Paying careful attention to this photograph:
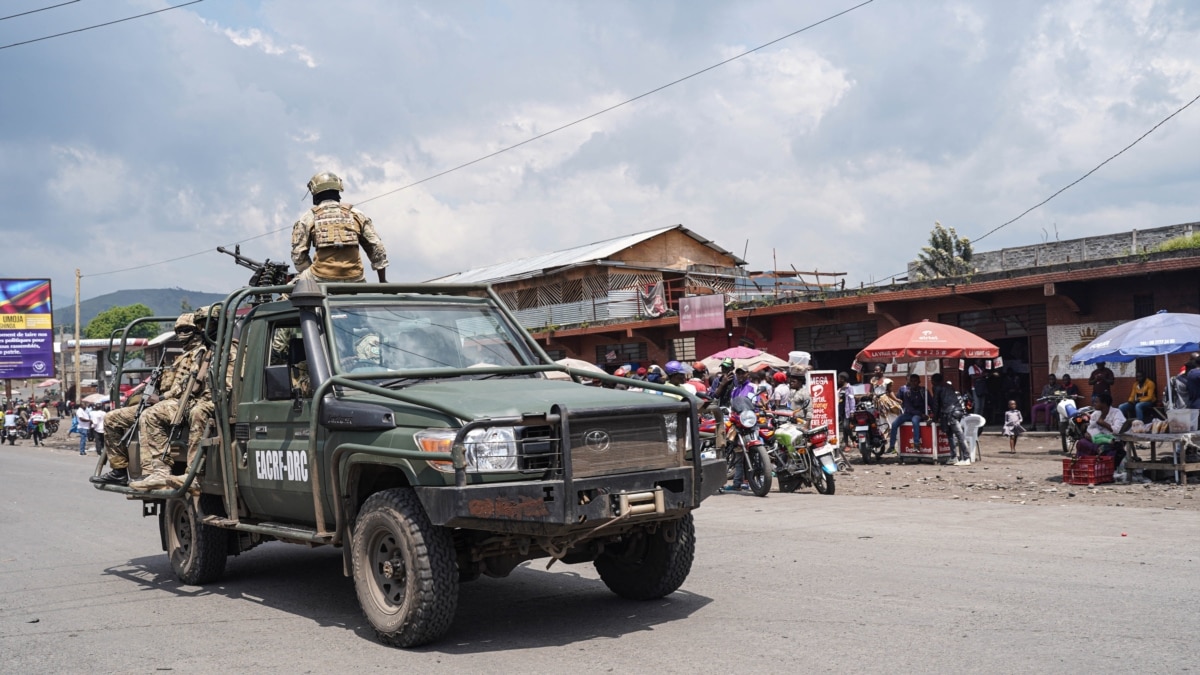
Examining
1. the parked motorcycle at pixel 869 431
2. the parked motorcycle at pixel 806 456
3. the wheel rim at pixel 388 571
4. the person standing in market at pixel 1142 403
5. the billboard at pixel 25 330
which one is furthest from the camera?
the billboard at pixel 25 330

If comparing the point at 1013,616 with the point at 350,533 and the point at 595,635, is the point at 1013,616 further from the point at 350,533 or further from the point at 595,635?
the point at 350,533

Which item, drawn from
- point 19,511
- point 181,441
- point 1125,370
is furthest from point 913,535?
point 1125,370

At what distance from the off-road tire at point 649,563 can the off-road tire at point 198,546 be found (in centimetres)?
320

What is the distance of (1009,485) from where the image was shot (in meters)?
14.5

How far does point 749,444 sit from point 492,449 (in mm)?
9054

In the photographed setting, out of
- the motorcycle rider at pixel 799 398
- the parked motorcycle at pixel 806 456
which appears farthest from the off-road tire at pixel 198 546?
the motorcycle rider at pixel 799 398

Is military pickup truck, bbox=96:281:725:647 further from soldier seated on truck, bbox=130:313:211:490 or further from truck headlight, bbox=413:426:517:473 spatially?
soldier seated on truck, bbox=130:313:211:490

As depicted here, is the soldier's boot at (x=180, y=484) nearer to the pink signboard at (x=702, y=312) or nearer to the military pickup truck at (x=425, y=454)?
the military pickup truck at (x=425, y=454)

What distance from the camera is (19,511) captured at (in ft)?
48.9

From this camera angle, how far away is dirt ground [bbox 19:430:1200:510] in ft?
41.2

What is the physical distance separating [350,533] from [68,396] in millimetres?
87758

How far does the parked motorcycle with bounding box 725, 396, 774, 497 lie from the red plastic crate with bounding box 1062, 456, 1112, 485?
13.8 ft

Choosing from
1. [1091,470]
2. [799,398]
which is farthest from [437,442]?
[799,398]

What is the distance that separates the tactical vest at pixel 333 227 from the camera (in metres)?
8.23
